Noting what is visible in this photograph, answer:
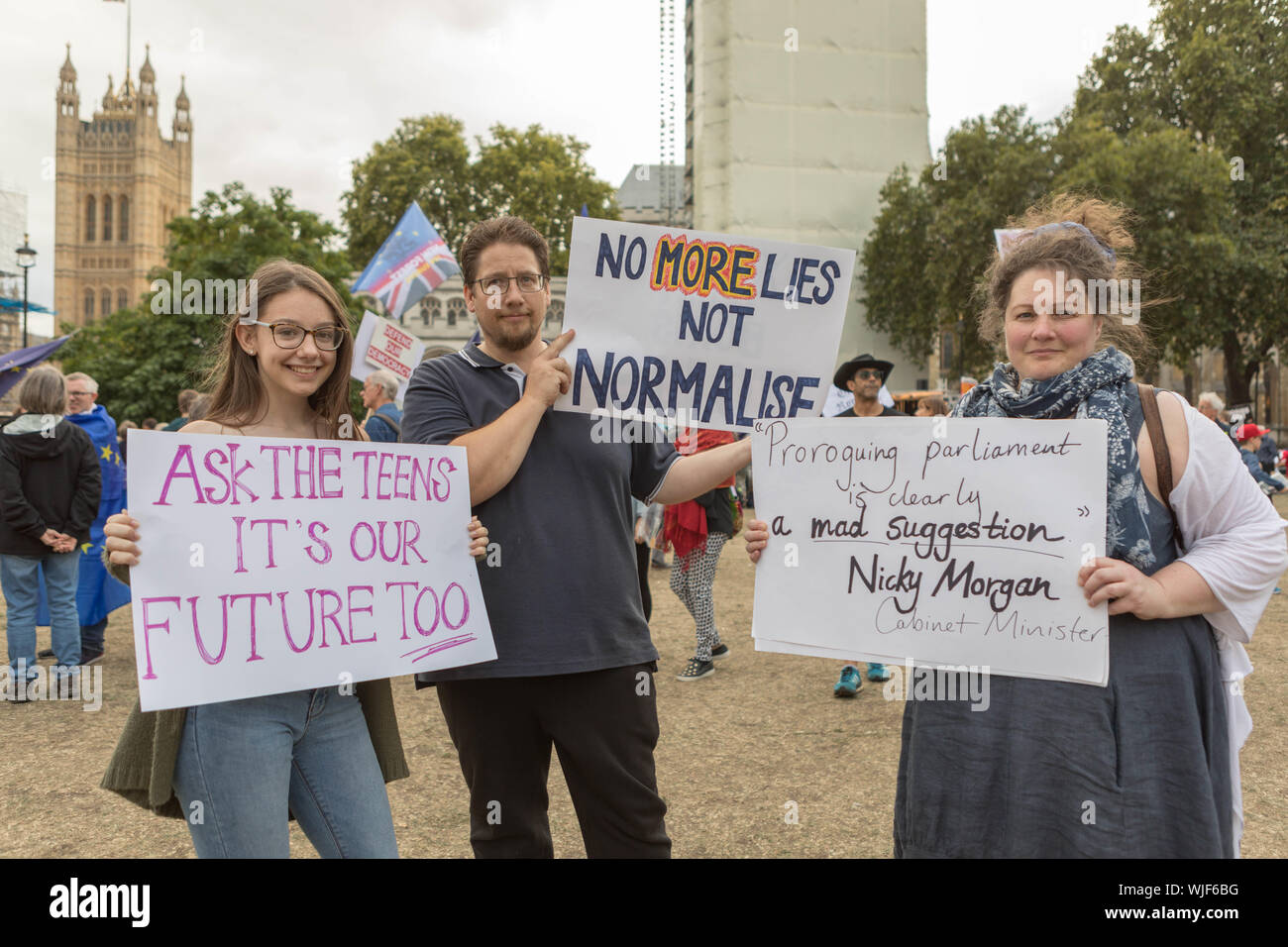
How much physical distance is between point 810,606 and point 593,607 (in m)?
0.57

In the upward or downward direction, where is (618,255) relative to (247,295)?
upward

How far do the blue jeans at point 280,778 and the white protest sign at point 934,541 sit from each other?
3.50 feet

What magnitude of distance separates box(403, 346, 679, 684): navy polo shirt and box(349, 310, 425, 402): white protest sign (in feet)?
26.4

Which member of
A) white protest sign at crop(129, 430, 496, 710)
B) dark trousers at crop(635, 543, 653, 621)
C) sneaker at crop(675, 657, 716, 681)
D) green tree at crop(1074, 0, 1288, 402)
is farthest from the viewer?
green tree at crop(1074, 0, 1288, 402)

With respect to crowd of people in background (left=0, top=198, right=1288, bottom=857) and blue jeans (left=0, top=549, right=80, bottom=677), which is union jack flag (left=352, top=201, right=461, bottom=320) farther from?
crowd of people in background (left=0, top=198, right=1288, bottom=857)

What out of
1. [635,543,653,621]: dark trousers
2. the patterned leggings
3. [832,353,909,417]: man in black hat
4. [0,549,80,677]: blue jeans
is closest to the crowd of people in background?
[832,353,909,417]: man in black hat

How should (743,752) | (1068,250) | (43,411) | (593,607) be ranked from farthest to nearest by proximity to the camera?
(43,411), (743,752), (593,607), (1068,250)

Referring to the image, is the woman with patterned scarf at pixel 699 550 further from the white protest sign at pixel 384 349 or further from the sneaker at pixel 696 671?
the white protest sign at pixel 384 349

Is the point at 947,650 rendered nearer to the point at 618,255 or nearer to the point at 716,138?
the point at 618,255

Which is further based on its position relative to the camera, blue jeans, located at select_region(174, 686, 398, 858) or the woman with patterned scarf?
the woman with patterned scarf

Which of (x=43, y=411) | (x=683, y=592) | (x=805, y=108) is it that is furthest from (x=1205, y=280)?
(x=43, y=411)

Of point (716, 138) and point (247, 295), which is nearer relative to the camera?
point (247, 295)

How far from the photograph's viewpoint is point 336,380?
8.41 ft

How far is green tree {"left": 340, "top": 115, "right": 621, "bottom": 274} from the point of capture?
1784 inches
